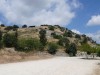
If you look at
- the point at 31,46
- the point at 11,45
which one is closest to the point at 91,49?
the point at 31,46

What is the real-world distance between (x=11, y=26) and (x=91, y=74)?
14851 centimetres

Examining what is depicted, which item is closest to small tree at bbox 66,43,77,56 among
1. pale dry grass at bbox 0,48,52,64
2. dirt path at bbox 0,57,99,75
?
pale dry grass at bbox 0,48,52,64

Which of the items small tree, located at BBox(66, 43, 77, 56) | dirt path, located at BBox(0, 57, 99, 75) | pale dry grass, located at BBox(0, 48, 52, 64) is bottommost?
dirt path, located at BBox(0, 57, 99, 75)

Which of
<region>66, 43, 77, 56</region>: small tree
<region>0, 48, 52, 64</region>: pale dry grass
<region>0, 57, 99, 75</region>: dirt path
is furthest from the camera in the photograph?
<region>66, 43, 77, 56</region>: small tree

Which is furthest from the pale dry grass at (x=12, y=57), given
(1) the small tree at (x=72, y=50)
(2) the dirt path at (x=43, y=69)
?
(1) the small tree at (x=72, y=50)

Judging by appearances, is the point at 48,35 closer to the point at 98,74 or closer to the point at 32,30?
the point at 32,30

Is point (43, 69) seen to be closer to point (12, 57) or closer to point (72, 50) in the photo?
point (12, 57)

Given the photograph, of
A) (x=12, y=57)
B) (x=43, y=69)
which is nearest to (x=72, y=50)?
(x=12, y=57)

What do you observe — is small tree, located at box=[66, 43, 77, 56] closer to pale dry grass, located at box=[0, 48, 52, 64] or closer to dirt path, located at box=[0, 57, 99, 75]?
pale dry grass, located at box=[0, 48, 52, 64]

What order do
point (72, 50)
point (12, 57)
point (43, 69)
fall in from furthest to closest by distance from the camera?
point (72, 50) → point (12, 57) → point (43, 69)

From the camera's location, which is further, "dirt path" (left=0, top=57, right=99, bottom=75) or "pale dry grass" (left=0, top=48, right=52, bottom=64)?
"pale dry grass" (left=0, top=48, right=52, bottom=64)

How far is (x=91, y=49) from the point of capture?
93.3 m

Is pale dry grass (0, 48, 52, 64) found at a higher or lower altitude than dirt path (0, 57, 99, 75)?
higher

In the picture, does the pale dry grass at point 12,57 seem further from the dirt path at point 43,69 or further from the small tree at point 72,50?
the small tree at point 72,50
